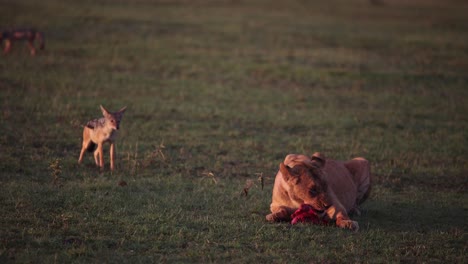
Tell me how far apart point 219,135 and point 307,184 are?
5468 millimetres

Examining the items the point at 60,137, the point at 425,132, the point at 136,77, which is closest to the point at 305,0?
the point at 136,77

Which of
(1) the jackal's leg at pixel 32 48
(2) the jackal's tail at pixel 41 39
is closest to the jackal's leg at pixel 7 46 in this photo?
(1) the jackal's leg at pixel 32 48

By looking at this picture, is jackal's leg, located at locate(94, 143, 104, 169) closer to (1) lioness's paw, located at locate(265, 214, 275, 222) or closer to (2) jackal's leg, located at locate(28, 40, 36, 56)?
(1) lioness's paw, located at locate(265, 214, 275, 222)

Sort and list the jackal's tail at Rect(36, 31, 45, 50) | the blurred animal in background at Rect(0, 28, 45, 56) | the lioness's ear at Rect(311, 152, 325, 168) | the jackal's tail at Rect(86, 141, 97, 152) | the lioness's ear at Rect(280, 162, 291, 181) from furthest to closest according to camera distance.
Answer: the jackal's tail at Rect(36, 31, 45, 50)
the blurred animal in background at Rect(0, 28, 45, 56)
the jackal's tail at Rect(86, 141, 97, 152)
the lioness's ear at Rect(311, 152, 325, 168)
the lioness's ear at Rect(280, 162, 291, 181)

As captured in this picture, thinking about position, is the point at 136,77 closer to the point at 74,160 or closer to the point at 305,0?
the point at 74,160

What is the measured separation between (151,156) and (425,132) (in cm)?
642

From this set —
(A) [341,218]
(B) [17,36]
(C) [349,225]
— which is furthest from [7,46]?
(C) [349,225]

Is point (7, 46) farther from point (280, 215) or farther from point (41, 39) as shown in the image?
point (280, 215)

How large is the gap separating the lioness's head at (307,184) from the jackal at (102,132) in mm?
3457

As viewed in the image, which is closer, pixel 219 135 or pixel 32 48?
pixel 219 135

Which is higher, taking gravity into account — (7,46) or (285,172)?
(7,46)

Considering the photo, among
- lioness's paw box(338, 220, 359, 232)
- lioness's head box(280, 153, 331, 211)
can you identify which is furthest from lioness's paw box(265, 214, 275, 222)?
lioness's paw box(338, 220, 359, 232)

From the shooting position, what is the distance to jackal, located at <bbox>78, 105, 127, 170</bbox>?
9.57 meters

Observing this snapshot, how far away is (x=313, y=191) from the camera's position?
7.16m
